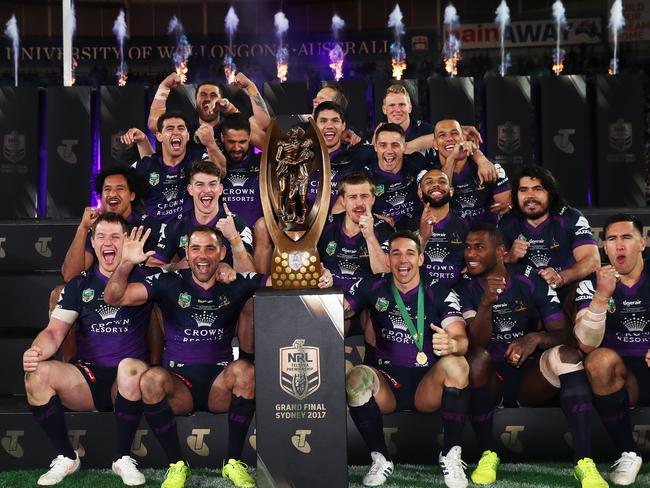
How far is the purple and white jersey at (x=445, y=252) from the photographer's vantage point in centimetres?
480

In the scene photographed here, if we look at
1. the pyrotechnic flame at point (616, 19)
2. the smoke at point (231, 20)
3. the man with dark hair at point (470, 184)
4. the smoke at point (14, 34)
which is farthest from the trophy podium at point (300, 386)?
the smoke at point (231, 20)

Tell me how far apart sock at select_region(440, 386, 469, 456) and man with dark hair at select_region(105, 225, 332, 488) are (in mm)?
906

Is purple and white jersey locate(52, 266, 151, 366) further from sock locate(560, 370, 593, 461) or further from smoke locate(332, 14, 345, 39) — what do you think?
smoke locate(332, 14, 345, 39)

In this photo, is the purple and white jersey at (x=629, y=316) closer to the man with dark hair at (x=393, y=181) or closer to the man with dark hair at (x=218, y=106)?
the man with dark hair at (x=393, y=181)

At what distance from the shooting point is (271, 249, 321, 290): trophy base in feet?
12.0

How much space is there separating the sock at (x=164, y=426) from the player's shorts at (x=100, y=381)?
33cm

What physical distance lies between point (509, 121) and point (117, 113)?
3.17m

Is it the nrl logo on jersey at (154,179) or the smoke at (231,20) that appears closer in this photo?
the nrl logo on jersey at (154,179)

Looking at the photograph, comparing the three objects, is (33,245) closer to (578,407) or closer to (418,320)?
(418,320)

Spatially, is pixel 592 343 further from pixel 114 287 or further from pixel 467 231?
pixel 114 287

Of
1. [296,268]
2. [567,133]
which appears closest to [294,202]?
[296,268]

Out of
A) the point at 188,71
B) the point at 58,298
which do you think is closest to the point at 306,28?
the point at 188,71

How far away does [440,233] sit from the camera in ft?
15.9

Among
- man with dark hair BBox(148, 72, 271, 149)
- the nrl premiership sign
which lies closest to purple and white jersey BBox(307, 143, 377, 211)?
man with dark hair BBox(148, 72, 271, 149)
